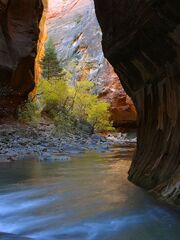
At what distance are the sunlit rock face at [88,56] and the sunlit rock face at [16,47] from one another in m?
18.1

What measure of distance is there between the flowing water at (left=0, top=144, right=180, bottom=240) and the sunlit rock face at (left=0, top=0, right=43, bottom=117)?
12612 millimetres

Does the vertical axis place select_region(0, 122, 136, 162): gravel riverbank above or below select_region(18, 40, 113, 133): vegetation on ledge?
below

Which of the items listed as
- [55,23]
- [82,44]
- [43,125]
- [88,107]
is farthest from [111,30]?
[55,23]

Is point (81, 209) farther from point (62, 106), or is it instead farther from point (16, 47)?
point (62, 106)

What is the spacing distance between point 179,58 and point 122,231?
2765 millimetres

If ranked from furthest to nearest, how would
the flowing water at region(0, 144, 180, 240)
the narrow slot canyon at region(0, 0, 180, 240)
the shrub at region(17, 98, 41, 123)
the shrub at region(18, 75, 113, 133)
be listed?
the shrub at region(18, 75, 113, 133), the shrub at region(17, 98, 41, 123), the narrow slot canyon at region(0, 0, 180, 240), the flowing water at region(0, 144, 180, 240)

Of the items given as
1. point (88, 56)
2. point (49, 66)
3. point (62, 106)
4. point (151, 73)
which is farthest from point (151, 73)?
point (88, 56)

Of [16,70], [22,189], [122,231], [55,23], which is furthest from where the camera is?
[55,23]

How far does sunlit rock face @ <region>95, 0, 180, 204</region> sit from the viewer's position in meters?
5.70

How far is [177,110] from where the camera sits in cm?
627

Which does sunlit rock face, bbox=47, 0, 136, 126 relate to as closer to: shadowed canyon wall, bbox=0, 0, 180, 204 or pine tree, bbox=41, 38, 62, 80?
pine tree, bbox=41, 38, 62, 80

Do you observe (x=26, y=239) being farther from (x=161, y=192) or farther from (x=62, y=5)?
(x=62, y=5)

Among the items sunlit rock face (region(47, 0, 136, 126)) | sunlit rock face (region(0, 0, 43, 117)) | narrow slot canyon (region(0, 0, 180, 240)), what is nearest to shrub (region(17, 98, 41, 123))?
sunlit rock face (region(0, 0, 43, 117))

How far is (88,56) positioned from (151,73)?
3928 centimetres
